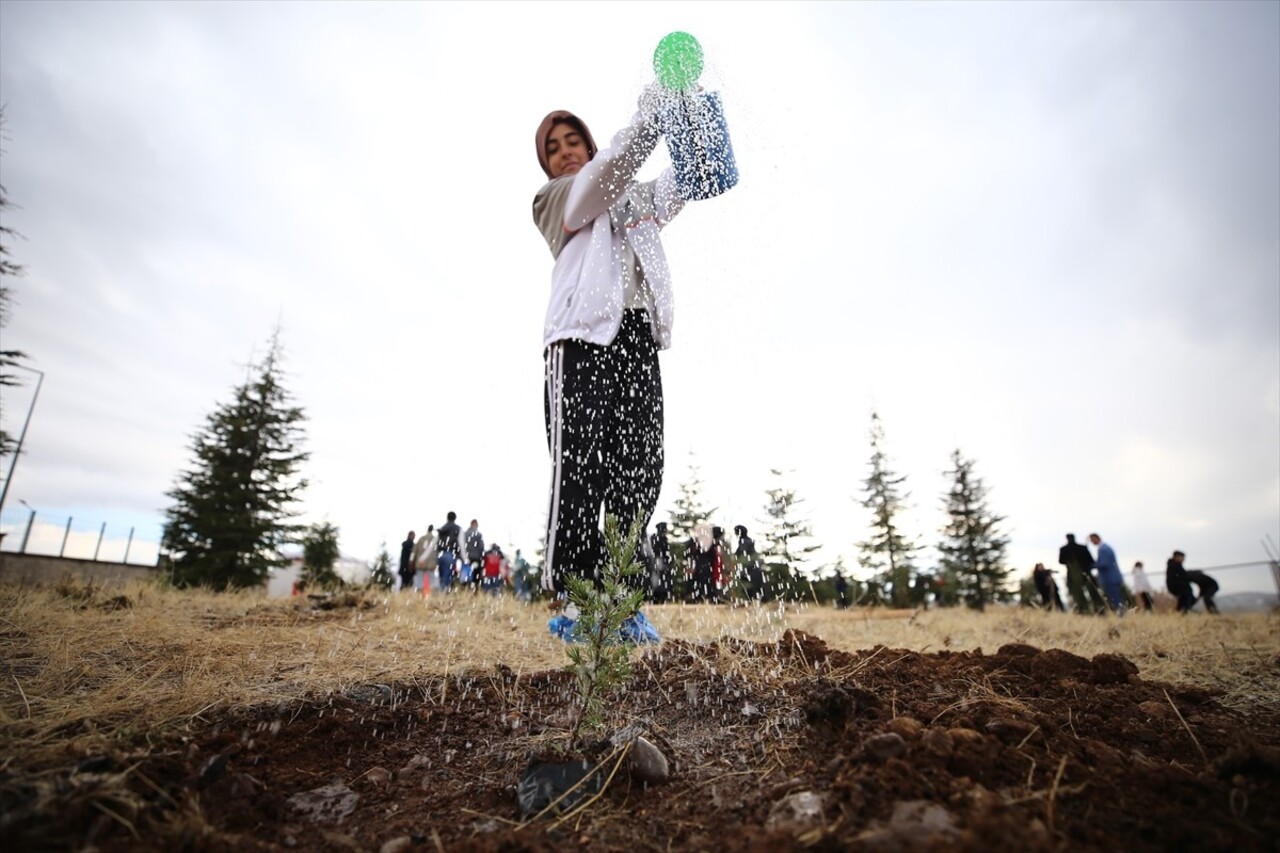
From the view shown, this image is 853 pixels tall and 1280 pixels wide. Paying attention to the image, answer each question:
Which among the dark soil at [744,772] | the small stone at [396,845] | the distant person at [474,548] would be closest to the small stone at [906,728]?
the dark soil at [744,772]

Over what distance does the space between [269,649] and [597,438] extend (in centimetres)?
174

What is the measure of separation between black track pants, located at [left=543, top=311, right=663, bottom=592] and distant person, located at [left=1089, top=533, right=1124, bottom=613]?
1246cm

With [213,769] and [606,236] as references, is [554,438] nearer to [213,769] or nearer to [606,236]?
[606,236]

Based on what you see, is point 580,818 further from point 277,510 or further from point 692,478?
point 277,510

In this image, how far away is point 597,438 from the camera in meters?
2.92

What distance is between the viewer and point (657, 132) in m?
2.94

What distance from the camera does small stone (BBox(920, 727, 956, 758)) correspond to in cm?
120

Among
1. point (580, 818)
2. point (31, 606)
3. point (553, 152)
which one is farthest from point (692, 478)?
point (580, 818)

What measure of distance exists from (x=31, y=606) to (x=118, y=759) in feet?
9.10

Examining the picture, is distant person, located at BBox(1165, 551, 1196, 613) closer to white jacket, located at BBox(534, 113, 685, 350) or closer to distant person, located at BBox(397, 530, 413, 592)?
white jacket, located at BBox(534, 113, 685, 350)

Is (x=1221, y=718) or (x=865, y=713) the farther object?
(x=1221, y=718)

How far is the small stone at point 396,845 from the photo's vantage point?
1.16 m

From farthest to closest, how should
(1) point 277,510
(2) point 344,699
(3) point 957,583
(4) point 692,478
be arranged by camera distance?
1. (3) point 957,583
2. (1) point 277,510
3. (4) point 692,478
4. (2) point 344,699

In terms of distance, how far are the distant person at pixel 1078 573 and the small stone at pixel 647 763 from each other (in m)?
11.2
